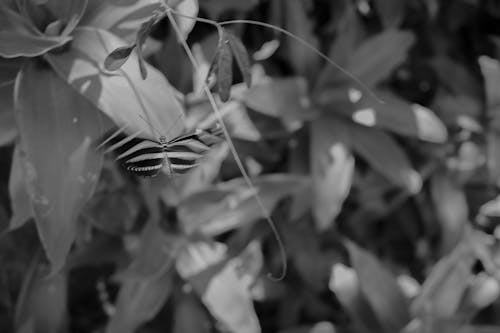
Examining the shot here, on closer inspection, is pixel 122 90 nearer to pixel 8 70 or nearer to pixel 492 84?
pixel 8 70

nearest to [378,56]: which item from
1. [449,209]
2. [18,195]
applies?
[449,209]

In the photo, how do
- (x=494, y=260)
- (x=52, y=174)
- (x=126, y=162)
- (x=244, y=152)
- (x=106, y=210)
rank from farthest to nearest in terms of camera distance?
(x=494, y=260), (x=244, y=152), (x=106, y=210), (x=52, y=174), (x=126, y=162)

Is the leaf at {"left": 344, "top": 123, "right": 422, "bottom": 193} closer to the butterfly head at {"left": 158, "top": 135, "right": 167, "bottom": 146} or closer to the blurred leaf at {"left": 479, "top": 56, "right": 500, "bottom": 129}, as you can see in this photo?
the blurred leaf at {"left": 479, "top": 56, "right": 500, "bottom": 129}

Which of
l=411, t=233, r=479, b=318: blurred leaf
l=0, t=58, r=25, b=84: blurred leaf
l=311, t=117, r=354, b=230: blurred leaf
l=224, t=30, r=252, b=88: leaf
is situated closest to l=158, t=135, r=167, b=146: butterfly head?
l=224, t=30, r=252, b=88: leaf

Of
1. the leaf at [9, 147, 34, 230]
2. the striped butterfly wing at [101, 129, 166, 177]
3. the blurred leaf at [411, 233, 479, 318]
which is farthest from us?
the blurred leaf at [411, 233, 479, 318]

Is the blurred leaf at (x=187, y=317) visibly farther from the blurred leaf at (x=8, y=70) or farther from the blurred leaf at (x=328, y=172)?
the blurred leaf at (x=8, y=70)

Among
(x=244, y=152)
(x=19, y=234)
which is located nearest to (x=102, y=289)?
(x=19, y=234)

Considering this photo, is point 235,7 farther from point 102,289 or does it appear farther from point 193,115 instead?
point 102,289
